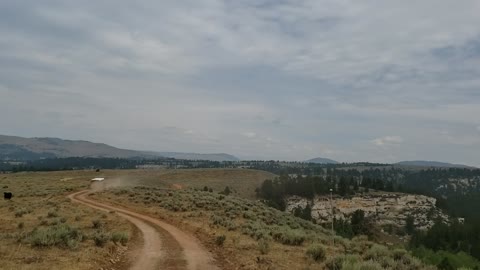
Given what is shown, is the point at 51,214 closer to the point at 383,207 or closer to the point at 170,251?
the point at 170,251

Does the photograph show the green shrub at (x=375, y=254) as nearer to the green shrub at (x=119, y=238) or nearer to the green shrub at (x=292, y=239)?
the green shrub at (x=292, y=239)

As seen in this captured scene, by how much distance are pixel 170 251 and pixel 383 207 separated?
157 m

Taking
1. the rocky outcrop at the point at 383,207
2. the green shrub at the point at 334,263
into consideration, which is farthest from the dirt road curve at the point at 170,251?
the rocky outcrop at the point at 383,207

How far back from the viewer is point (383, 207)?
16475 centimetres

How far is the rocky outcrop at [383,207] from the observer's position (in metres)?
153

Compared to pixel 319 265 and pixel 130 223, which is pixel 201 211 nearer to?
pixel 130 223

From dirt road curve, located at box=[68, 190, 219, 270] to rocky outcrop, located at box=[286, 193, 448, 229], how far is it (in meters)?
122

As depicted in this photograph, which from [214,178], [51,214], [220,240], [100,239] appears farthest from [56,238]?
[214,178]

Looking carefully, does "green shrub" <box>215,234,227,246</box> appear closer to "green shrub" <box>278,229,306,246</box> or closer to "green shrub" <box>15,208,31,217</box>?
"green shrub" <box>278,229,306,246</box>

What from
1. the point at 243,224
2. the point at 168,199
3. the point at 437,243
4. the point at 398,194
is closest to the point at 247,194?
the point at 437,243

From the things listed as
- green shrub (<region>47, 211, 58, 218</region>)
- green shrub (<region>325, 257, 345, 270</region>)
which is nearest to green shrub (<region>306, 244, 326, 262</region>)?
green shrub (<region>325, 257, 345, 270</region>)

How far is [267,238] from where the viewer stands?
25.1 meters

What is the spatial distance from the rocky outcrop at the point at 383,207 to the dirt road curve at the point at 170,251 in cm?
12226

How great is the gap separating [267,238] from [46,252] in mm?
12069
